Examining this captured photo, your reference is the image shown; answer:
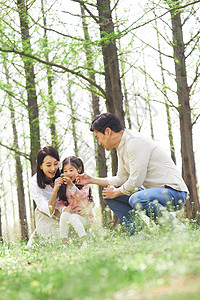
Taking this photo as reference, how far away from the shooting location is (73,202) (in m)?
5.41

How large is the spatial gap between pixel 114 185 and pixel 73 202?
64 cm

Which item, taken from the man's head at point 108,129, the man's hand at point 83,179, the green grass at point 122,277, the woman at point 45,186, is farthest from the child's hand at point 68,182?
the green grass at point 122,277

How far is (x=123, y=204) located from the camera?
17.0ft

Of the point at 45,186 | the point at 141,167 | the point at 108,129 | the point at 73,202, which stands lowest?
the point at 73,202

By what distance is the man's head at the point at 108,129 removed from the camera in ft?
15.6

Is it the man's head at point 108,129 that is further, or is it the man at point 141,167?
the man's head at point 108,129

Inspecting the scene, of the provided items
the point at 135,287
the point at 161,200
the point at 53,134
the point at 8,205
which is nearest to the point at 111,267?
the point at 135,287

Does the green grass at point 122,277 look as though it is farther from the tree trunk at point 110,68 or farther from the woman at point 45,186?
the tree trunk at point 110,68

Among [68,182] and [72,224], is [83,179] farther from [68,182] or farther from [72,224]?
[72,224]

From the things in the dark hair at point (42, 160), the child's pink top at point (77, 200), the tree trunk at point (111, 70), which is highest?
the tree trunk at point (111, 70)

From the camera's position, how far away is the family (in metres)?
4.57

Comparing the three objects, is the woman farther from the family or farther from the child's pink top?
the child's pink top

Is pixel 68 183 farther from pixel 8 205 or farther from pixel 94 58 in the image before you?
pixel 8 205

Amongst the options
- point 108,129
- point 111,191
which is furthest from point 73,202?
point 108,129
